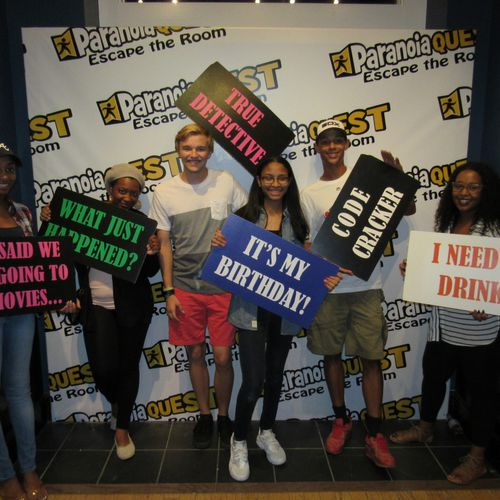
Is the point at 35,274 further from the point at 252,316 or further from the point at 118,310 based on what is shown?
the point at 252,316

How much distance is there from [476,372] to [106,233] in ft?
6.58

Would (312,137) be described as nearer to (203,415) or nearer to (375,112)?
(375,112)

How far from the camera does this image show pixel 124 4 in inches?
110

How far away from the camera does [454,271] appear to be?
2.08 m

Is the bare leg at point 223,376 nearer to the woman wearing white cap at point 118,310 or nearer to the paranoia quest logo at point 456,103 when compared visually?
the woman wearing white cap at point 118,310

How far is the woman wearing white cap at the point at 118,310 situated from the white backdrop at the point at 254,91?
388mm

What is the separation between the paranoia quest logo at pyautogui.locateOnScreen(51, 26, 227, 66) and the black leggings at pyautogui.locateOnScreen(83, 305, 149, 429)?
4.80 ft

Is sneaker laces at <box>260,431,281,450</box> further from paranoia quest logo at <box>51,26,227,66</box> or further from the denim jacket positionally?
paranoia quest logo at <box>51,26,227,66</box>

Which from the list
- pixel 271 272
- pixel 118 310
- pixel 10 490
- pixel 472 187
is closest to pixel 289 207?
pixel 271 272

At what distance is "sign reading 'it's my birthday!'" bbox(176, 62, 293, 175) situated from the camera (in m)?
2.46

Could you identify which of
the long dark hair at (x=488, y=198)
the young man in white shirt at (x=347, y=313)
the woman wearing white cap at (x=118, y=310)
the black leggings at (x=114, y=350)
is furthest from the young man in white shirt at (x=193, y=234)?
the long dark hair at (x=488, y=198)

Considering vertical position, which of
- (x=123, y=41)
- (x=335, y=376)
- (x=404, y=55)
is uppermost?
(x=123, y=41)

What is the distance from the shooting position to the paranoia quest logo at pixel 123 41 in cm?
246

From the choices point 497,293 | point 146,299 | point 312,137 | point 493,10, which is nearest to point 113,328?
point 146,299
